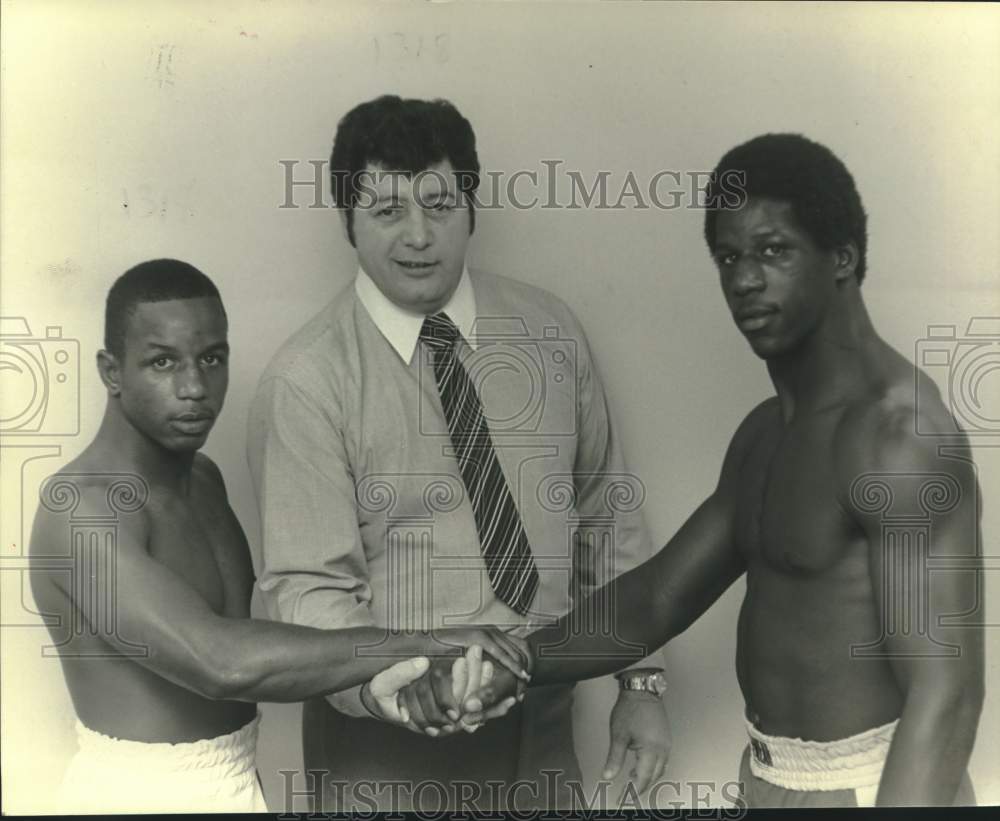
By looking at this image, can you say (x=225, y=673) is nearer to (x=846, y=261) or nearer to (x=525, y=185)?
(x=525, y=185)

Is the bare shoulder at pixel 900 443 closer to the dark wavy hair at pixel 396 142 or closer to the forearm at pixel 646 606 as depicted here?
the forearm at pixel 646 606

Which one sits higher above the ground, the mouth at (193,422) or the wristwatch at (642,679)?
the mouth at (193,422)

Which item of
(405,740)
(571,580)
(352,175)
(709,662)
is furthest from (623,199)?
(405,740)

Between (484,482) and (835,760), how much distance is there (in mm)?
778

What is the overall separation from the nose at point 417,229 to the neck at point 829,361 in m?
0.67

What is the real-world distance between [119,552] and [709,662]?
1.09m

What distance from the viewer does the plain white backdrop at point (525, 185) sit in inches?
99.8

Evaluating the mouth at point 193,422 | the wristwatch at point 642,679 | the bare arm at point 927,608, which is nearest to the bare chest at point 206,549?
the mouth at point 193,422

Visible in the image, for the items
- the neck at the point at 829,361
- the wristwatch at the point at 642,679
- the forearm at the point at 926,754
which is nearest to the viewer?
the forearm at the point at 926,754

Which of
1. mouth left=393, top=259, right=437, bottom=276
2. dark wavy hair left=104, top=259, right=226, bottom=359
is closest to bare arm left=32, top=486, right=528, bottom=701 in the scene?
dark wavy hair left=104, top=259, right=226, bottom=359

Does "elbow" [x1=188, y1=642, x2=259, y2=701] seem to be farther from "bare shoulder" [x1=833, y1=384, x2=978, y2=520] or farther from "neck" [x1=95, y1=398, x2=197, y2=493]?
"bare shoulder" [x1=833, y1=384, x2=978, y2=520]

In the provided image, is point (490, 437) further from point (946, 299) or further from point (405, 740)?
point (946, 299)

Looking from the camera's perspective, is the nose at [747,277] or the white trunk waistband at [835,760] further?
the nose at [747,277]

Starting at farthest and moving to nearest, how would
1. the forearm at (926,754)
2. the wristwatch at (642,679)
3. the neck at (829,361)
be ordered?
the wristwatch at (642,679)
the neck at (829,361)
the forearm at (926,754)
